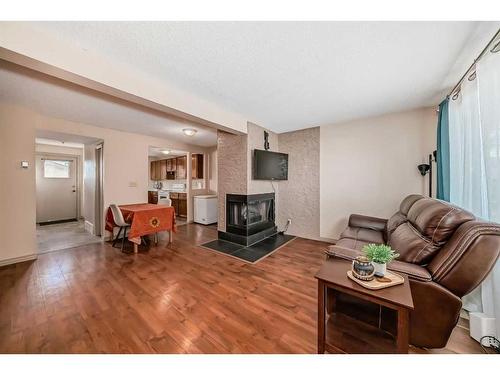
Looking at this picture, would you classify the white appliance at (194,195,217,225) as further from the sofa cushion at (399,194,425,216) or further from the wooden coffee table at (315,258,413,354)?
the sofa cushion at (399,194,425,216)

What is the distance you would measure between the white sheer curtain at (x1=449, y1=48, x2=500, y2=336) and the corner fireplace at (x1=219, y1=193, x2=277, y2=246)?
2666 mm

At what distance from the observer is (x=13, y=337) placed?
137cm

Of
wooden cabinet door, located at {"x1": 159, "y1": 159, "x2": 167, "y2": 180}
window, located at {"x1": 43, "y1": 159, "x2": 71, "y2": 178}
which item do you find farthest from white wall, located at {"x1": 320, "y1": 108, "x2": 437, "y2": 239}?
window, located at {"x1": 43, "y1": 159, "x2": 71, "y2": 178}

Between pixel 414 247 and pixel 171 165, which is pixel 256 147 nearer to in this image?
pixel 414 247

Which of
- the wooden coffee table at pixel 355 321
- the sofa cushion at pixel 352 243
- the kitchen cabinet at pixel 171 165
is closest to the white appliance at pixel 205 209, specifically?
the kitchen cabinet at pixel 171 165

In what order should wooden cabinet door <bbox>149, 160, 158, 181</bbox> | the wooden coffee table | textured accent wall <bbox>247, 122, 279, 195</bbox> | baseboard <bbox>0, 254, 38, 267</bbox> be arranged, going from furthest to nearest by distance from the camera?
wooden cabinet door <bbox>149, 160, 158, 181</bbox>
textured accent wall <bbox>247, 122, 279, 195</bbox>
baseboard <bbox>0, 254, 38, 267</bbox>
the wooden coffee table

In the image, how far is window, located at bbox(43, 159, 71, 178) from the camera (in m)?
5.23

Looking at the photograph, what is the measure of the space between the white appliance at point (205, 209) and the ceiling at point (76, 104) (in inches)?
79.7

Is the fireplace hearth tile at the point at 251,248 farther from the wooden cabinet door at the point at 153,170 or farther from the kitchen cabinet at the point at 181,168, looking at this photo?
the wooden cabinet door at the point at 153,170

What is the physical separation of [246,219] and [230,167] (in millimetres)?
1102
